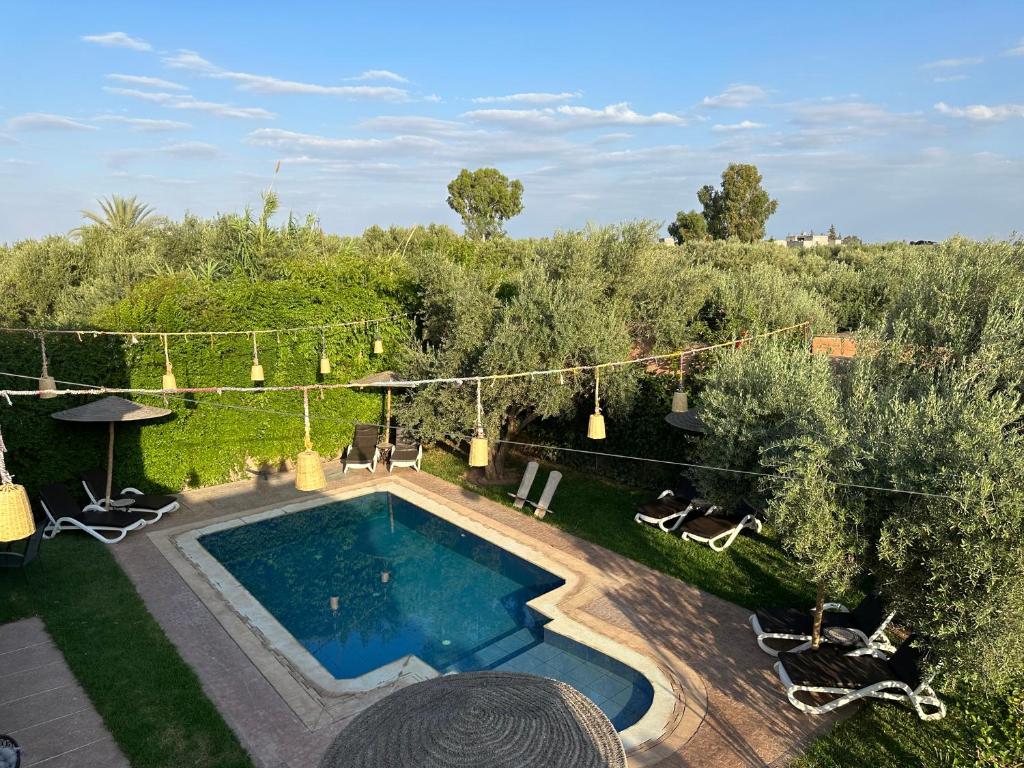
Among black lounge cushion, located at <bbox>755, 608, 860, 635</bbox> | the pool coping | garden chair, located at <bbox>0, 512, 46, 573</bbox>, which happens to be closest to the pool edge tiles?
the pool coping

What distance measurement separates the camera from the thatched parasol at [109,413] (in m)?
11.3

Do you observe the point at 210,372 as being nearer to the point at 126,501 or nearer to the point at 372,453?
the point at 126,501

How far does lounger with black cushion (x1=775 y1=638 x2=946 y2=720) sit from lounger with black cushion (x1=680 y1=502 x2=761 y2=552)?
3.96 metres

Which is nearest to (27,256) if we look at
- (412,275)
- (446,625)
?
(412,275)

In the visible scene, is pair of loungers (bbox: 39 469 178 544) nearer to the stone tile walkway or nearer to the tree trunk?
the stone tile walkway

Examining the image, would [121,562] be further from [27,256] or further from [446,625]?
[27,256]

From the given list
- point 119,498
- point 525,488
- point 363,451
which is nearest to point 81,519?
point 119,498

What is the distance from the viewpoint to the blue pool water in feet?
27.8

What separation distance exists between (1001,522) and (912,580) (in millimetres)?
1056

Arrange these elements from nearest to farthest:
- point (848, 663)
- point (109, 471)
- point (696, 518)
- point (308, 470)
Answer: point (308, 470), point (848, 663), point (696, 518), point (109, 471)

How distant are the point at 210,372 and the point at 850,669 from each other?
1364 centimetres

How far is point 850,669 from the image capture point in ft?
23.9

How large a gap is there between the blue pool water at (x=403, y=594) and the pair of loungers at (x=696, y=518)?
9.04ft

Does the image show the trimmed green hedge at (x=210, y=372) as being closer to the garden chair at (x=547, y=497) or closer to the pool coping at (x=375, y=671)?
the pool coping at (x=375, y=671)
